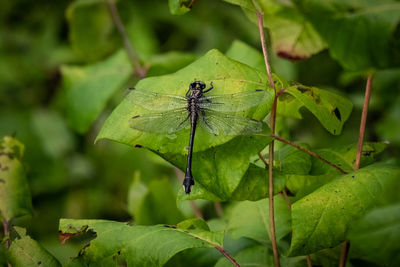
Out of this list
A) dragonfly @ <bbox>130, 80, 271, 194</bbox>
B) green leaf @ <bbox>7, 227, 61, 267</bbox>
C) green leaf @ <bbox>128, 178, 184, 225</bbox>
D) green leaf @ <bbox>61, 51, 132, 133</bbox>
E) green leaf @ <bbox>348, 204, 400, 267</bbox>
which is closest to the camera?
green leaf @ <bbox>348, 204, 400, 267</bbox>

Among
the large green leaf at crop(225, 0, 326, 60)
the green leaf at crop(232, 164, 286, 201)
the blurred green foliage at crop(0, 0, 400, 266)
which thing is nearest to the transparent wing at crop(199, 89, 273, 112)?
the green leaf at crop(232, 164, 286, 201)

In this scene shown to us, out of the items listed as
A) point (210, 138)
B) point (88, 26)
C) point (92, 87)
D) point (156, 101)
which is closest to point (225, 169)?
point (210, 138)

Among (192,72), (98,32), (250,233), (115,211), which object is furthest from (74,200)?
(192,72)

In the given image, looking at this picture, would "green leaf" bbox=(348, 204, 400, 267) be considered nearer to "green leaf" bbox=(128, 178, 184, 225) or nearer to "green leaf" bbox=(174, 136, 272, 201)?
"green leaf" bbox=(174, 136, 272, 201)

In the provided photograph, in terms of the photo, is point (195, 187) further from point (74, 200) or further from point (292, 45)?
point (74, 200)

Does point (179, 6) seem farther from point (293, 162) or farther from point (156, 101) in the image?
point (293, 162)

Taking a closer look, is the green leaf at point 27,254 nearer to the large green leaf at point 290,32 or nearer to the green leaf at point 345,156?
the green leaf at point 345,156
